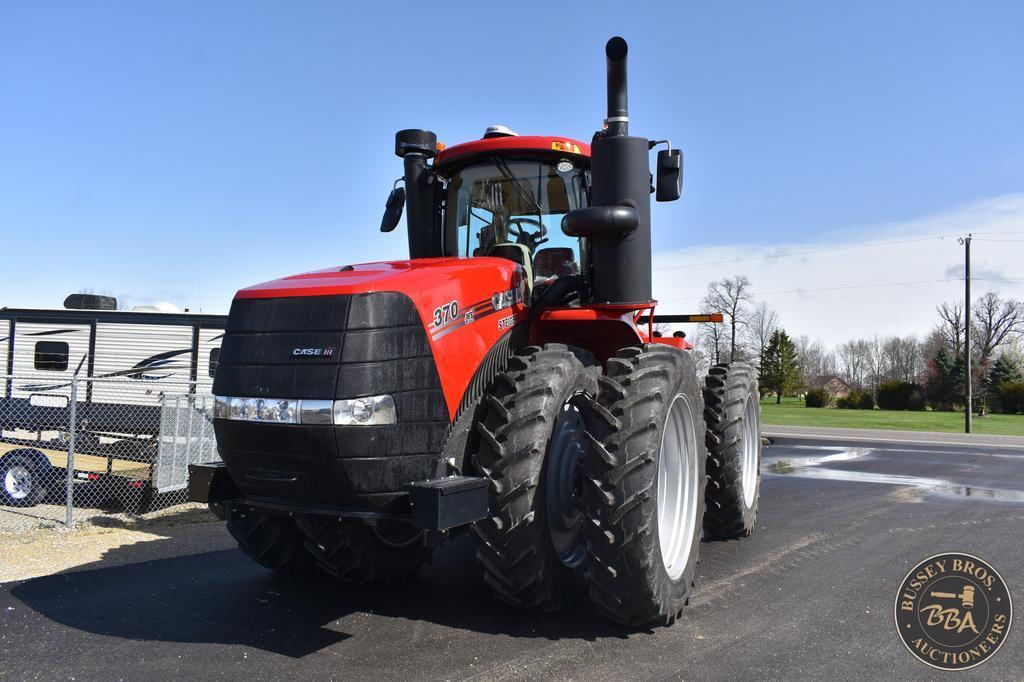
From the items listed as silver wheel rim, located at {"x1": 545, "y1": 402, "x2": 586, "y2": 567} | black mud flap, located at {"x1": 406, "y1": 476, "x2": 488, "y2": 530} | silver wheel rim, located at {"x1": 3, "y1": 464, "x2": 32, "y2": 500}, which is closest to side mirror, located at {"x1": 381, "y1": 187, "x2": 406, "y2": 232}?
silver wheel rim, located at {"x1": 545, "y1": 402, "x2": 586, "y2": 567}

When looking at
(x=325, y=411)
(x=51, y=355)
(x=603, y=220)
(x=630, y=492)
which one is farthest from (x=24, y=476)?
(x=630, y=492)

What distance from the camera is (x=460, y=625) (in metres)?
4.41

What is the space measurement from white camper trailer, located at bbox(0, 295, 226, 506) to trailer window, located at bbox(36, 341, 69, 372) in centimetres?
2

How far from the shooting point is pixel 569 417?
448 cm

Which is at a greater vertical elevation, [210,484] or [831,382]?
[210,484]

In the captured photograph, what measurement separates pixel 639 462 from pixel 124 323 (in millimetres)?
12050

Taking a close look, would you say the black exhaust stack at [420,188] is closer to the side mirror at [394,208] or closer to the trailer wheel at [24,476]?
the side mirror at [394,208]

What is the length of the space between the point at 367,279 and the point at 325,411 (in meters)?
0.72

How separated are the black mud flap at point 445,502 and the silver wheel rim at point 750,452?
373 cm

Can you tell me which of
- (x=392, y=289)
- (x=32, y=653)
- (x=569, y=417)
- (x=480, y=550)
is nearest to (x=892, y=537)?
(x=569, y=417)

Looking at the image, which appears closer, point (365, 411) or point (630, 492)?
point (365, 411)

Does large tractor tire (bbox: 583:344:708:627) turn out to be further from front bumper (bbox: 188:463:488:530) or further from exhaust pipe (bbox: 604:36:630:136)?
exhaust pipe (bbox: 604:36:630:136)

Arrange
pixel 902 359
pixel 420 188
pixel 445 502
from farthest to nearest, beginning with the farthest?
pixel 902 359 < pixel 420 188 < pixel 445 502

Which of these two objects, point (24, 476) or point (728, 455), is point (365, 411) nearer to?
point (728, 455)
